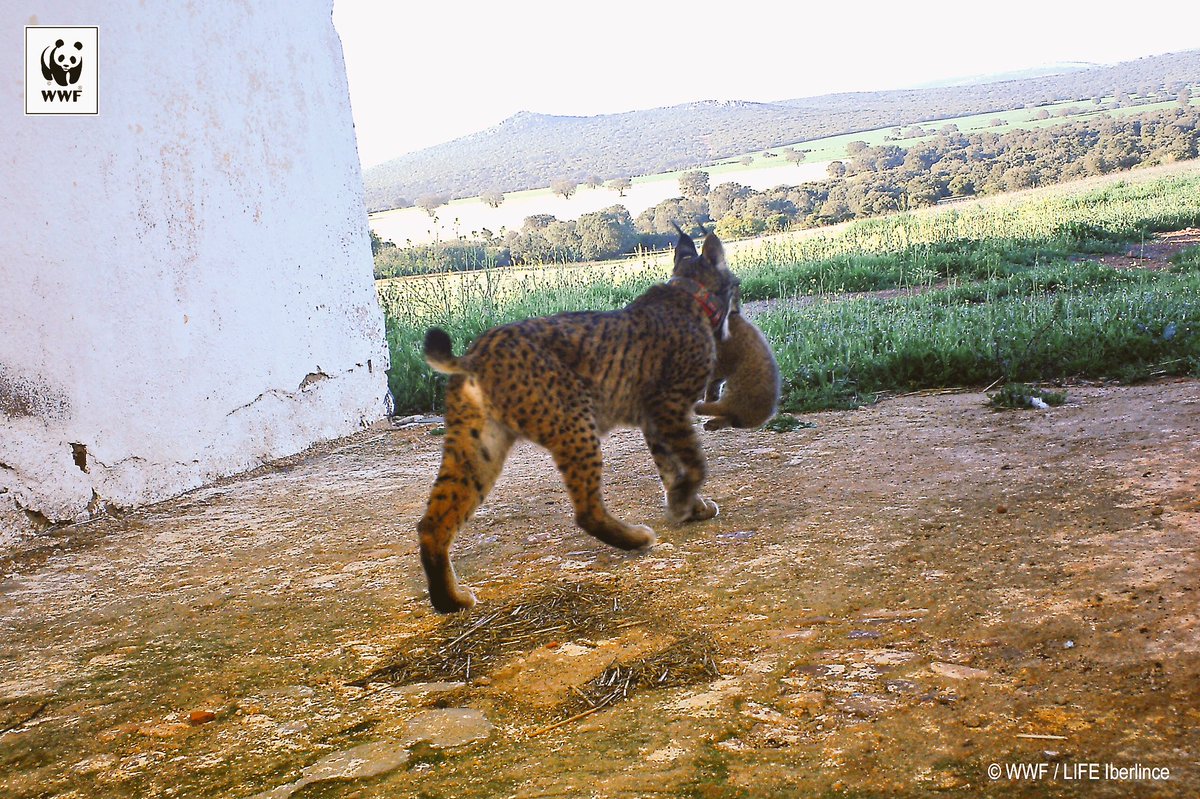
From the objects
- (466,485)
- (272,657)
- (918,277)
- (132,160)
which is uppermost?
(132,160)

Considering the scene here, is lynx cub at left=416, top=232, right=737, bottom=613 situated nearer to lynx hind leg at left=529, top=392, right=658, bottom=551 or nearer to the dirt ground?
lynx hind leg at left=529, top=392, right=658, bottom=551

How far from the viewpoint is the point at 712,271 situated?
4.82 meters

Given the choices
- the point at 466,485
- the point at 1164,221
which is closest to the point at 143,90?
the point at 466,485

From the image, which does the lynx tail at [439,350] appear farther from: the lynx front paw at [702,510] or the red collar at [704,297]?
the lynx front paw at [702,510]

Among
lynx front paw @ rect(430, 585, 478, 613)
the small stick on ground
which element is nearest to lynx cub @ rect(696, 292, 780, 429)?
lynx front paw @ rect(430, 585, 478, 613)

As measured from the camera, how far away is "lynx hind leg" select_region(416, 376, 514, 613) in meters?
3.76

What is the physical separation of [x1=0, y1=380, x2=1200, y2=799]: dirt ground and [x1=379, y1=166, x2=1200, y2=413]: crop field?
1.65m

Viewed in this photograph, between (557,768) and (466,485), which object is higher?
(466,485)

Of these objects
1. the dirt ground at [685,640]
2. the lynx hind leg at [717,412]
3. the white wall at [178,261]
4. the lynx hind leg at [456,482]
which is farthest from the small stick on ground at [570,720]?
the white wall at [178,261]

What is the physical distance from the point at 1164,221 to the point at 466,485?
58.5 feet

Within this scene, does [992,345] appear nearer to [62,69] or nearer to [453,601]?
[453,601]

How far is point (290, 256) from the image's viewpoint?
25.8 ft

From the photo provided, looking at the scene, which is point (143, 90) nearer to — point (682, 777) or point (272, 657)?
point (272, 657)

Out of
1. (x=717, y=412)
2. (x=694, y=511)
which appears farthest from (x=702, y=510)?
(x=717, y=412)
